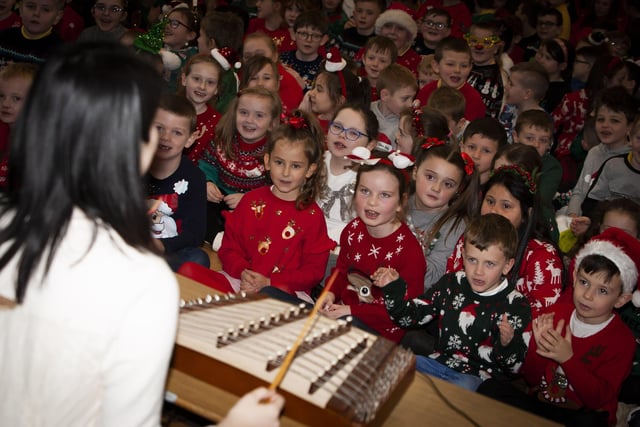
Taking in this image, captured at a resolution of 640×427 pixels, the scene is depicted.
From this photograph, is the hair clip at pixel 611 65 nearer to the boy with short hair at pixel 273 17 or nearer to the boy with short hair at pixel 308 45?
the boy with short hair at pixel 308 45

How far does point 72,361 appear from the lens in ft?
4.15

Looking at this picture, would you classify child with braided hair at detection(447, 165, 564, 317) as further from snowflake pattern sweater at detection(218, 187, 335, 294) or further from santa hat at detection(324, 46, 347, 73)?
santa hat at detection(324, 46, 347, 73)

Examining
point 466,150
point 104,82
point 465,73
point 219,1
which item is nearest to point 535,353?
point 466,150

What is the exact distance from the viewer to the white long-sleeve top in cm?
124

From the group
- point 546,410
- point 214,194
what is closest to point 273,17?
point 214,194

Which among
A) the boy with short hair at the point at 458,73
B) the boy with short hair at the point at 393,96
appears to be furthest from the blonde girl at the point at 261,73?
the boy with short hair at the point at 458,73

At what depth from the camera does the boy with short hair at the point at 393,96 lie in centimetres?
490

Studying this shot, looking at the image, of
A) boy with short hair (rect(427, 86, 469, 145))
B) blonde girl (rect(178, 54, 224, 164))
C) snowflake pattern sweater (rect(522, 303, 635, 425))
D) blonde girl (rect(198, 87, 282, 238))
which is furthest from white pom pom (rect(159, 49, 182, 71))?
snowflake pattern sweater (rect(522, 303, 635, 425))

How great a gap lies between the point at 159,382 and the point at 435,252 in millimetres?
2237

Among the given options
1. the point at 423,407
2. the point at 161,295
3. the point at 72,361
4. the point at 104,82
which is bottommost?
the point at 423,407

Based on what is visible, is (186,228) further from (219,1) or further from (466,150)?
(219,1)

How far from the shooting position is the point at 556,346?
2.58 meters

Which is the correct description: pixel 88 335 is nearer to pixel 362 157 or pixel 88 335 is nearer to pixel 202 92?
pixel 362 157

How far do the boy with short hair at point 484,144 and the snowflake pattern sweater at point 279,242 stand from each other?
1.28 metres
